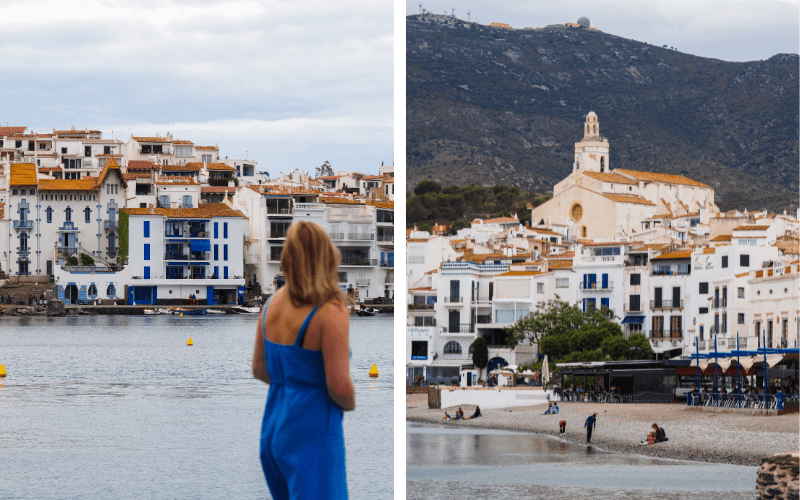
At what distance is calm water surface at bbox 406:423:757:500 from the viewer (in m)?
12.8

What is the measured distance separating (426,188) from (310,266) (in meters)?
19.9

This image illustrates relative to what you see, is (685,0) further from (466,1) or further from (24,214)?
(24,214)

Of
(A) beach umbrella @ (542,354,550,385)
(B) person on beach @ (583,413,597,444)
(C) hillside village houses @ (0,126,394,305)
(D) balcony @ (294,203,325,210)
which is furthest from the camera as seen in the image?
(D) balcony @ (294,203,325,210)

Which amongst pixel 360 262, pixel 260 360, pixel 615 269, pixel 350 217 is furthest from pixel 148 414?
pixel 350 217

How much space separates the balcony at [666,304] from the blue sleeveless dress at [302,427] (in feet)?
49.2

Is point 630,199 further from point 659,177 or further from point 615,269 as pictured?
point 615,269

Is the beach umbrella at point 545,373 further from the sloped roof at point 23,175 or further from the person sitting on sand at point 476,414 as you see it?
the sloped roof at point 23,175

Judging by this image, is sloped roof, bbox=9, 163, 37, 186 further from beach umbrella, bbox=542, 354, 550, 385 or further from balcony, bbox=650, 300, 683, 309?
balcony, bbox=650, 300, 683, 309

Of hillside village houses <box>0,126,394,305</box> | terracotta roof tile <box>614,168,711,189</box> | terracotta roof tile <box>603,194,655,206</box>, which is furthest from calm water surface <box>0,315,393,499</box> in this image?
terracotta roof tile <box>614,168,711,189</box>

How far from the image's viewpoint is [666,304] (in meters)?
15.5

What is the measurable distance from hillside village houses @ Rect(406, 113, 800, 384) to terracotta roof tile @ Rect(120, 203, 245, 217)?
38.4 ft

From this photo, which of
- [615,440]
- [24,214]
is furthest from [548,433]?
[24,214]

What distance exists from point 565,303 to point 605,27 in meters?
7.24

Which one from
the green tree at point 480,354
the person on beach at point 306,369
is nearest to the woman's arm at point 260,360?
the person on beach at point 306,369
